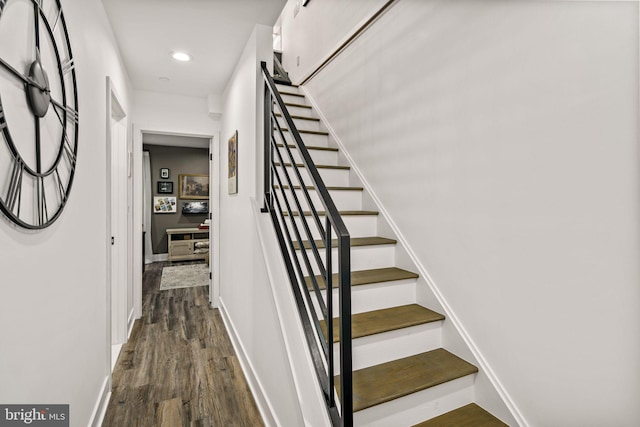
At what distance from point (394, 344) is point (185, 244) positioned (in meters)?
6.42

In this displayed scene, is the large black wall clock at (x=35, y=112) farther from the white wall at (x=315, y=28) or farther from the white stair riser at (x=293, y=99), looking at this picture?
the white stair riser at (x=293, y=99)

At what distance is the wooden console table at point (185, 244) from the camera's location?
706 centimetres

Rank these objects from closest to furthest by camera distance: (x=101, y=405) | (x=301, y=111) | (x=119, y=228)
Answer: (x=101, y=405)
(x=119, y=228)
(x=301, y=111)

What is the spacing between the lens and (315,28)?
11.8 feet

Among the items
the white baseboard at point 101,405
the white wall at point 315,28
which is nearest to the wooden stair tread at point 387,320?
the white baseboard at point 101,405

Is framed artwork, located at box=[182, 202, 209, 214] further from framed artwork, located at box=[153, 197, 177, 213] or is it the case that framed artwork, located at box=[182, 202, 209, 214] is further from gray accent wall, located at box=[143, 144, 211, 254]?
framed artwork, located at box=[153, 197, 177, 213]

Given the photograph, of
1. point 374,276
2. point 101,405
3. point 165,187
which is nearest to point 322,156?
point 374,276

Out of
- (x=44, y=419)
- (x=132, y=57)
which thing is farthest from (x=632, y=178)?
(x=132, y=57)

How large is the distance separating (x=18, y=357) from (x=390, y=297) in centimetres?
163

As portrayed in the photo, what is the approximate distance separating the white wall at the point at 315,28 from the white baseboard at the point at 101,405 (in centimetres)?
313

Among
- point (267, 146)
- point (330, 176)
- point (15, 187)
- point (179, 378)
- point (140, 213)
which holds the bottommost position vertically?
point (179, 378)

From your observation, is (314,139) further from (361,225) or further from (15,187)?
(15,187)

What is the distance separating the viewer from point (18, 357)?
0.97 m

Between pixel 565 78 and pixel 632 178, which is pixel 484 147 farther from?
pixel 632 178
